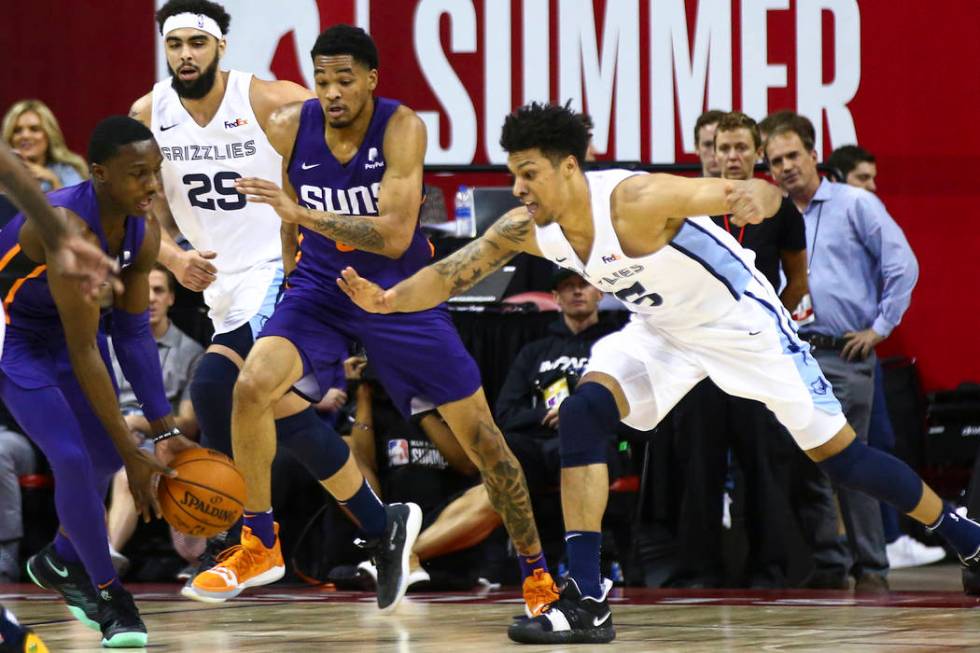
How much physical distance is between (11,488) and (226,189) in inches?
91.1

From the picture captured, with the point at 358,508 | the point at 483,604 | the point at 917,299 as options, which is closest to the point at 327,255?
the point at 358,508

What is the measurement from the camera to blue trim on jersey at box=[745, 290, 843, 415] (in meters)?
5.63

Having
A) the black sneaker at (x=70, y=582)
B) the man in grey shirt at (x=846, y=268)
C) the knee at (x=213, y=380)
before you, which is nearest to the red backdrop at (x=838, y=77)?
the man in grey shirt at (x=846, y=268)

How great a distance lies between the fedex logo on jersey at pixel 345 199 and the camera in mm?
5938

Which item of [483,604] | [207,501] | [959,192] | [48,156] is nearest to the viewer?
[207,501]

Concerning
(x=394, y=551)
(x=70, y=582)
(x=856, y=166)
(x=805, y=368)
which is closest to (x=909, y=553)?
(x=856, y=166)

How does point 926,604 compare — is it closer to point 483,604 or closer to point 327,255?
point 483,604

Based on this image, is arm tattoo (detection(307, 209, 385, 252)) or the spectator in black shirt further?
the spectator in black shirt

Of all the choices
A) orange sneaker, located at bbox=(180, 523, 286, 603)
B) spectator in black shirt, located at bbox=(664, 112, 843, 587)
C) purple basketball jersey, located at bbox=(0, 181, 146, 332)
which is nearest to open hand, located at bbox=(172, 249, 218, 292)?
purple basketball jersey, located at bbox=(0, 181, 146, 332)

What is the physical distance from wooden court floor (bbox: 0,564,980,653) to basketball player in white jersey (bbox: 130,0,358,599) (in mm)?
631

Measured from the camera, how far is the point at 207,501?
5379mm

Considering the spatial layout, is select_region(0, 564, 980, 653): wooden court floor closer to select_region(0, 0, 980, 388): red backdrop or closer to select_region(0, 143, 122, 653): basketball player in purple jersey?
select_region(0, 143, 122, 653): basketball player in purple jersey

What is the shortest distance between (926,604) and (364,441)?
2766mm

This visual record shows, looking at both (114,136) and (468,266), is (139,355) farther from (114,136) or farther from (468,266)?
(468,266)
